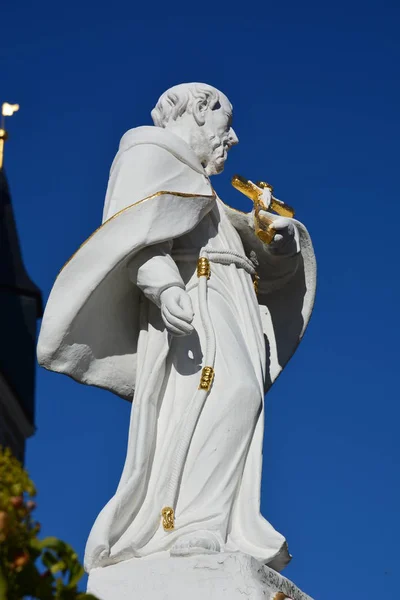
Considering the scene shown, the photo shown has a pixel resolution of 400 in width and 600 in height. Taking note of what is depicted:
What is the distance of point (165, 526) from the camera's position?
22.2 feet

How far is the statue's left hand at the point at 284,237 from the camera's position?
303 inches

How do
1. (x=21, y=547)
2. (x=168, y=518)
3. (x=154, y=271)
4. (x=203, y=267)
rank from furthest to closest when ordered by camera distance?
(x=203, y=267)
(x=154, y=271)
(x=168, y=518)
(x=21, y=547)

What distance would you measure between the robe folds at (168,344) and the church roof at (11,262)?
34.3 meters

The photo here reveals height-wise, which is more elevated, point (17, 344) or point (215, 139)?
point (215, 139)

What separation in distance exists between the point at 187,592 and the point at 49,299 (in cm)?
176

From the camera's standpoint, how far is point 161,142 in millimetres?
7773

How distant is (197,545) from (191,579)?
0.18 metres

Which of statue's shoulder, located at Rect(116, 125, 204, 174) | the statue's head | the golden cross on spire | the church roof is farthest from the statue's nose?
the church roof

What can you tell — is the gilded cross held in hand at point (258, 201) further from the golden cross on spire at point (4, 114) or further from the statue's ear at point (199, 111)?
the golden cross on spire at point (4, 114)

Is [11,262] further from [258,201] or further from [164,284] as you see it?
[164,284]

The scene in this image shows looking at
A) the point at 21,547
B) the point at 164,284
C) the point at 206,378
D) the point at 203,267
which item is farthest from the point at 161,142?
the point at 21,547


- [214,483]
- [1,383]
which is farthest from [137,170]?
[1,383]

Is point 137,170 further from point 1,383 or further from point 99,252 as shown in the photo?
point 1,383

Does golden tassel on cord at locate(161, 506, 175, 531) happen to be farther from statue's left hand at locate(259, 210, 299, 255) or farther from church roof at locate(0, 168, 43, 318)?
church roof at locate(0, 168, 43, 318)
